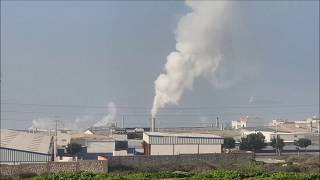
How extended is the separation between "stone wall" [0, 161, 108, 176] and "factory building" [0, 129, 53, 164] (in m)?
11.1

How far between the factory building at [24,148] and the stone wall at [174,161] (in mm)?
10393

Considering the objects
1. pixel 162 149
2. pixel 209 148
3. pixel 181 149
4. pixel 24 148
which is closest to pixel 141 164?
pixel 162 149

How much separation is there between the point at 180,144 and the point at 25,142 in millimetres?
16141

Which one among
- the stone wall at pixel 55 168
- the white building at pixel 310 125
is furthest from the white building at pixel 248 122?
the stone wall at pixel 55 168

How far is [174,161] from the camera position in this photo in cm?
4569

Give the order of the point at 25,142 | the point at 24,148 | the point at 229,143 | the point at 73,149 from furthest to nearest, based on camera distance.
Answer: the point at 229,143
the point at 73,149
the point at 25,142
the point at 24,148

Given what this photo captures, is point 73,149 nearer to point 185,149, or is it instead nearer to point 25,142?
point 25,142

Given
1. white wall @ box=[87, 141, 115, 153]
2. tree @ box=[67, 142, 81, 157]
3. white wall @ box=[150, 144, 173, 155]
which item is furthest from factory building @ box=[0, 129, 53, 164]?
white wall @ box=[150, 144, 173, 155]

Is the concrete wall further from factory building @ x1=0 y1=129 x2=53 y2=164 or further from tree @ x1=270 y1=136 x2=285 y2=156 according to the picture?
tree @ x1=270 y1=136 x2=285 y2=156

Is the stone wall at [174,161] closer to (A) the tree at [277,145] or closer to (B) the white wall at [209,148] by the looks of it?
(B) the white wall at [209,148]

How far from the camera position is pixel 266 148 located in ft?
228

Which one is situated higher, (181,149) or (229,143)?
(229,143)

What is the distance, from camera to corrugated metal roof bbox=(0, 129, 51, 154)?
53688 millimetres

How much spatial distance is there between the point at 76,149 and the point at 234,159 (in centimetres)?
2269
